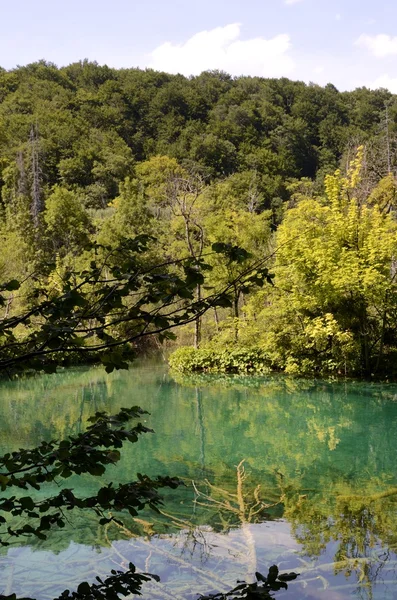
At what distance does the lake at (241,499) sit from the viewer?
400cm

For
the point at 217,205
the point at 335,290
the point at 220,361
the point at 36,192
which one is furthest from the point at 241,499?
the point at 36,192

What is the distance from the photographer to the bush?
15.0m

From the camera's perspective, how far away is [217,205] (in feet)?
73.7

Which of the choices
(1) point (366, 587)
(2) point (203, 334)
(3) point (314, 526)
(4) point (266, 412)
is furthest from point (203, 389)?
(1) point (366, 587)

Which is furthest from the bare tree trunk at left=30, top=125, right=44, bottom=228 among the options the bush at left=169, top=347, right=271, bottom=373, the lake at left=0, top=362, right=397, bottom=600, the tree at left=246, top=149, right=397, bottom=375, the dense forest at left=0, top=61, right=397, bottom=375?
the lake at left=0, top=362, right=397, bottom=600

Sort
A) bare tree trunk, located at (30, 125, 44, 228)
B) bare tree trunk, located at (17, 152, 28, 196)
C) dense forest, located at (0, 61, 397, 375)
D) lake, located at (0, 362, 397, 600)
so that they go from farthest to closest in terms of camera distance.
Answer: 1. bare tree trunk, located at (17, 152, 28, 196)
2. bare tree trunk, located at (30, 125, 44, 228)
3. dense forest, located at (0, 61, 397, 375)
4. lake, located at (0, 362, 397, 600)

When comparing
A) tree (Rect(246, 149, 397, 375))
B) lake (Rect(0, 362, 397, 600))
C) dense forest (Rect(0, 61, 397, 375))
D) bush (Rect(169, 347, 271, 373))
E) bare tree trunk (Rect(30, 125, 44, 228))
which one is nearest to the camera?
lake (Rect(0, 362, 397, 600))

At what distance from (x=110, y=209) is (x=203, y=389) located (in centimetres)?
2220

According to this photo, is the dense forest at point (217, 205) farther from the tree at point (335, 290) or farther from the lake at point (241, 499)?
the lake at point (241, 499)

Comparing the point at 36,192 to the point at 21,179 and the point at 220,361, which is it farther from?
the point at 220,361

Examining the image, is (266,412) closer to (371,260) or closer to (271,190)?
(371,260)

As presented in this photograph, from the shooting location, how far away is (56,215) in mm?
30141

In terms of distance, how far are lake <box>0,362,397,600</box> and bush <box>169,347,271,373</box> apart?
3053 millimetres

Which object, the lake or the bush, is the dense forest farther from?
the lake
